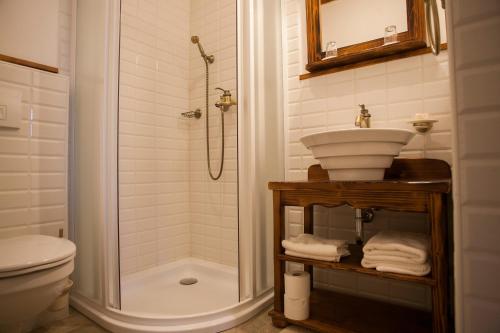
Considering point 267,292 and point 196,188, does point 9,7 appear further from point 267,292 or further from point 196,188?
point 267,292

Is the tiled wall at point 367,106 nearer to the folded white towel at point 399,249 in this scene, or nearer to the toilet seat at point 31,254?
the folded white towel at point 399,249

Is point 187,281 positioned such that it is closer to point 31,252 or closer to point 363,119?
point 31,252

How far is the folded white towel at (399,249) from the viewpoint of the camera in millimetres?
999

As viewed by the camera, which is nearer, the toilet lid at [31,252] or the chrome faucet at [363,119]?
the toilet lid at [31,252]

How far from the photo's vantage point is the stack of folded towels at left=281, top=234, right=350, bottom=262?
45.6 inches

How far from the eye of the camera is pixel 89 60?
151 centimetres

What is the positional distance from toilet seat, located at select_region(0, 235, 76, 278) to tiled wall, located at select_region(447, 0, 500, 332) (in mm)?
1219

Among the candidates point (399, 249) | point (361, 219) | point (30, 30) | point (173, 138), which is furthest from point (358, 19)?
point (30, 30)

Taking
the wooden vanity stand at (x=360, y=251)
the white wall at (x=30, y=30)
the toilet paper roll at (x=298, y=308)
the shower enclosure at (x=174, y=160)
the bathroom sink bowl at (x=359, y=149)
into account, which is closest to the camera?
the wooden vanity stand at (x=360, y=251)

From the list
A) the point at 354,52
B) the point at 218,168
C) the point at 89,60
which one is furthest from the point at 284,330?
the point at 89,60

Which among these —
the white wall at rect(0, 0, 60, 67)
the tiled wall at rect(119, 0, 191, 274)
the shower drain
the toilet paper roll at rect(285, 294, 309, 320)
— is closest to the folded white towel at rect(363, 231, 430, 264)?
the toilet paper roll at rect(285, 294, 309, 320)

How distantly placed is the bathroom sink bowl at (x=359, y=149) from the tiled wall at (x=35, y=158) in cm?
137

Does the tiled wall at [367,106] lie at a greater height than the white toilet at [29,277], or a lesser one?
greater

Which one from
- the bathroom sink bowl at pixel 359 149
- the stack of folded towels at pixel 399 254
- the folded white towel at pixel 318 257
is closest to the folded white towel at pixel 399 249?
the stack of folded towels at pixel 399 254
